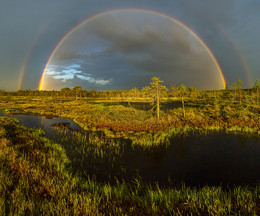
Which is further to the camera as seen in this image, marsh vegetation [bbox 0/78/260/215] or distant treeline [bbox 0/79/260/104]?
distant treeline [bbox 0/79/260/104]

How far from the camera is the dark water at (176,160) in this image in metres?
8.72

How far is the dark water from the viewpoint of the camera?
28.6 feet

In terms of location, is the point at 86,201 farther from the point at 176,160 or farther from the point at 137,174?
the point at 176,160

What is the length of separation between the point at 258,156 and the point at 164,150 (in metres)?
7.68

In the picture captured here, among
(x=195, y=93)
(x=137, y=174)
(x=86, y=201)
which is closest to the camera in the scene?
(x=86, y=201)

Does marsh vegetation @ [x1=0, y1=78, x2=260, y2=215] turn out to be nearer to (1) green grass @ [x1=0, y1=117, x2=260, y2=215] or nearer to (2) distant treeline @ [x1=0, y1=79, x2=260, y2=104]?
(1) green grass @ [x1=0, y1=117, x2=260, y2=215]

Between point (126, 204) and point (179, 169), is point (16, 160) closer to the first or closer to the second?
point (126, 204)

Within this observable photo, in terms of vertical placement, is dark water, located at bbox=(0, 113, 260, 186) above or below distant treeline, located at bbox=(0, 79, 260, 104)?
below

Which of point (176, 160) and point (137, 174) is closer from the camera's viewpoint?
point (137, 174)

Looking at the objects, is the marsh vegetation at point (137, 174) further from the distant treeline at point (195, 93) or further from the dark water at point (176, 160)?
the distant treeline at point (195, 93)

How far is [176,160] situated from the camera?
443 inches

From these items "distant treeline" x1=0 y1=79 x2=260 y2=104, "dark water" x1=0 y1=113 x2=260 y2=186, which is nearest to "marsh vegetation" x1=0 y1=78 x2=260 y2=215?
"dark water" x1=0 y1=113 x2=260 y2=186

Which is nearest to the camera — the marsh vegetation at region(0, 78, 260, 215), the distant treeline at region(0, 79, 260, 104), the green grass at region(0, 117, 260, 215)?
the green grass at region(0, 117, 260, 215)

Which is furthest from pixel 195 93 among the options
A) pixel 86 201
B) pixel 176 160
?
pixel 86 201
